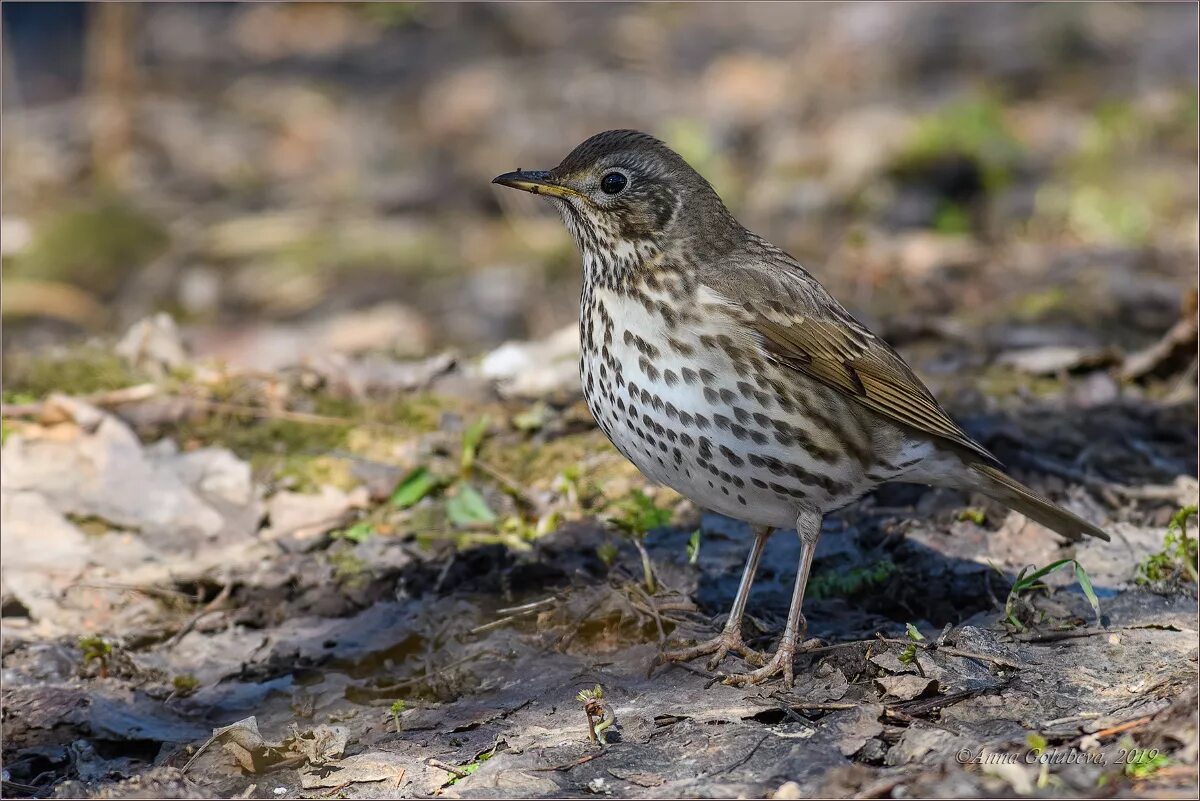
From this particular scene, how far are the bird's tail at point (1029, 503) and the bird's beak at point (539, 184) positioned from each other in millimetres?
1810

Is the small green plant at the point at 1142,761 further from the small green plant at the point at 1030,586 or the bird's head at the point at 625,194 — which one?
the bird's head at the point at 625,194

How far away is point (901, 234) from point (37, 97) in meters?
9.74

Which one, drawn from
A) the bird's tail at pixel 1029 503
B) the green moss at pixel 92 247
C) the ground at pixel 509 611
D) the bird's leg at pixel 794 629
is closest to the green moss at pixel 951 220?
the ground at pixel 509 611

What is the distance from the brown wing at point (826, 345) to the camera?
4598 millimetres

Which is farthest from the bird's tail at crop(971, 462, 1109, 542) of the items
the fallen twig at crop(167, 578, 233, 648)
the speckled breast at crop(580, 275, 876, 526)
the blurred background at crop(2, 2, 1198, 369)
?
the fallen twig at crop(167, 578, 233, 648)

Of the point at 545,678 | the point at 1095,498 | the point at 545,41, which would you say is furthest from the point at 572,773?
the point at 545,41

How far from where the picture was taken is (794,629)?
172 inches

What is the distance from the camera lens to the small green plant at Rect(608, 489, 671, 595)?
5223mm

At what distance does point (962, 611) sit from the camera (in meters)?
4.82

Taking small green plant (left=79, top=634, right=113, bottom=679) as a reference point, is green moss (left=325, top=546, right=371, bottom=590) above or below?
above

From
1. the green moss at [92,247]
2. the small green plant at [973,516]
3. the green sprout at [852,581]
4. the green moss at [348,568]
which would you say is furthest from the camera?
the green moss at [92,247]

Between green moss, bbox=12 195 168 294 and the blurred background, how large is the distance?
0.02 metres

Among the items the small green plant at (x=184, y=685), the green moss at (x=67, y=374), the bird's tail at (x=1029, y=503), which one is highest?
the green moss at (x=67, y=374)

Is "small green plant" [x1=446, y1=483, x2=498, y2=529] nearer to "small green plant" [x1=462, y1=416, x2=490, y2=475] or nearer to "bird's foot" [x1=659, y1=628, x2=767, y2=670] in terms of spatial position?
"small green plant" [x1=462, y1=416, x2=490, y2=475]
